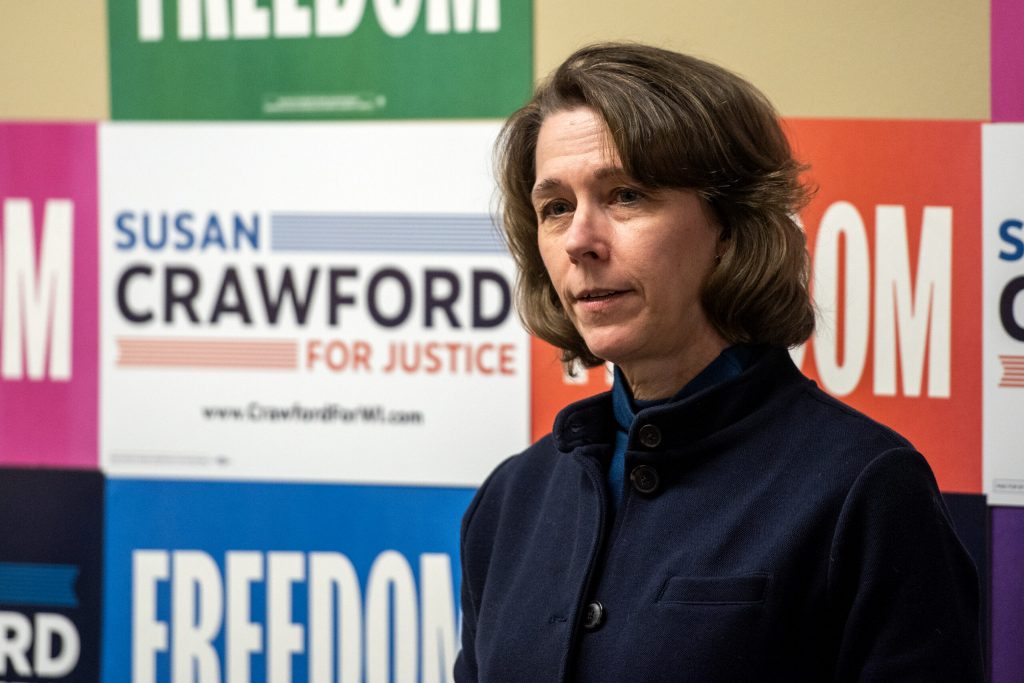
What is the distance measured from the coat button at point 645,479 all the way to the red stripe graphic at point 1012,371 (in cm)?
92

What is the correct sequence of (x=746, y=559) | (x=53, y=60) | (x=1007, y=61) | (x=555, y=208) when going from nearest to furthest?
(x=746, y=559) → (x=555, y=208) → (x=1007, y=61) → (x=53, y=60)

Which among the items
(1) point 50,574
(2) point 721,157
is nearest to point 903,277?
(2) point 721,157

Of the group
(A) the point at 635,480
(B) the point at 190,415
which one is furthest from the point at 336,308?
(A) the point at 635,480

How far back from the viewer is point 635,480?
1.25 meters

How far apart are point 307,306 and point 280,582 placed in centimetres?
51

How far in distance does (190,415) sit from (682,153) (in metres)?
1.30

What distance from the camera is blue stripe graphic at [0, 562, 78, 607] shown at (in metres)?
2.28

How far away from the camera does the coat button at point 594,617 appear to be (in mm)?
1211

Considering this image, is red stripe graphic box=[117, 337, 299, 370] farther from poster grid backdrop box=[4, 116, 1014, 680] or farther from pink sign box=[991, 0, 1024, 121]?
pink sign box=[991, 0, 1024, 121]

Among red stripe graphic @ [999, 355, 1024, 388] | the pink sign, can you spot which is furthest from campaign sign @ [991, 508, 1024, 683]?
the pink sign

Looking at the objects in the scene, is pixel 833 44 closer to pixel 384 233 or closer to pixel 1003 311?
pixel 1003 311

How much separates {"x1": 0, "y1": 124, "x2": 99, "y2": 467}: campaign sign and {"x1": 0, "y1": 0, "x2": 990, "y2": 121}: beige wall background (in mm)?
911

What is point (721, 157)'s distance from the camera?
1.24 metres

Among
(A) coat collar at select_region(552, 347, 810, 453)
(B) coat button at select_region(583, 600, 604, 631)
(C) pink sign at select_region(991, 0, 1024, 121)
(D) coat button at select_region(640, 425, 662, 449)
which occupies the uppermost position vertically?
(C) pink sign at select_region(991, 0, 1024, 121)
